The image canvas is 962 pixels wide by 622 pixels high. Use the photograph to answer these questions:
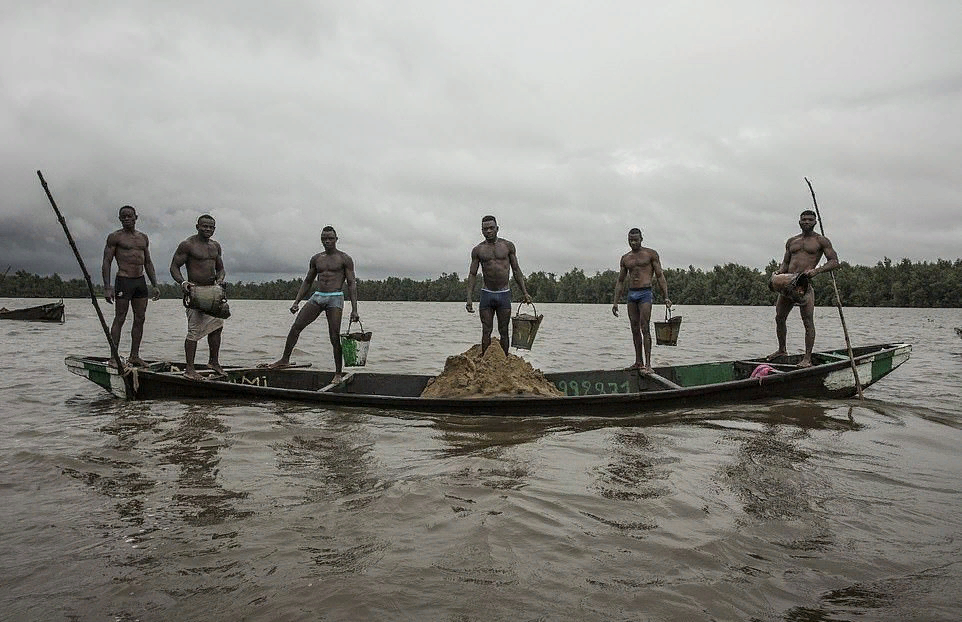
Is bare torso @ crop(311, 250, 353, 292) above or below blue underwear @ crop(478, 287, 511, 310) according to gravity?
above

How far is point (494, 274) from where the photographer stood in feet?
30.2

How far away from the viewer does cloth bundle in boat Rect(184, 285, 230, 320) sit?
8625 millimetres

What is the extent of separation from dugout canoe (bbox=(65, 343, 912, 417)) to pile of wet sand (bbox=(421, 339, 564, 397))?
1.79ft

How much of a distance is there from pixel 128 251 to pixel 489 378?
5.86 meters

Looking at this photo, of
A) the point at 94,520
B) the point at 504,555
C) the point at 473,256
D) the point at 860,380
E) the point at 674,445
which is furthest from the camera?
the point at 473,256

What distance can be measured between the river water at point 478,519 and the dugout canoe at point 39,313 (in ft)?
102

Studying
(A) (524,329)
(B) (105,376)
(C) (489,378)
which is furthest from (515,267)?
(B) (105,376)

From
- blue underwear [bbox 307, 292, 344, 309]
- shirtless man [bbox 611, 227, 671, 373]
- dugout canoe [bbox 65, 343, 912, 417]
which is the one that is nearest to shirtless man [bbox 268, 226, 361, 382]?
blue underwear [bbox 307, 292, 344, 309]

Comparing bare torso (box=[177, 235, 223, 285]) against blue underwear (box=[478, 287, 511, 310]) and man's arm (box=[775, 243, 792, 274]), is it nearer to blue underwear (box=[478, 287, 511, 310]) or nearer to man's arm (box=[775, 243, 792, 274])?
blue underwear (box=[478, 287, 511, 310])

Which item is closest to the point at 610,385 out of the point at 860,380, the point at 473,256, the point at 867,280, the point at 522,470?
the point at 473,256

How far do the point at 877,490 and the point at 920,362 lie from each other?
1446 cm

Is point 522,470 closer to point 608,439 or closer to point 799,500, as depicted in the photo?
point 608,439

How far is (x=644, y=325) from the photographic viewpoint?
370 inches

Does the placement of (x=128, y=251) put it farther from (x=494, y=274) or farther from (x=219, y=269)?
(x=494, y=274)
